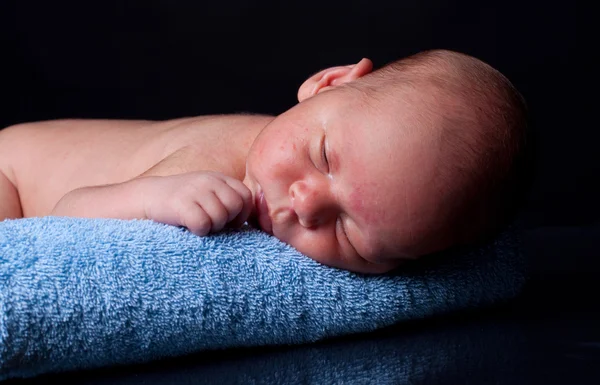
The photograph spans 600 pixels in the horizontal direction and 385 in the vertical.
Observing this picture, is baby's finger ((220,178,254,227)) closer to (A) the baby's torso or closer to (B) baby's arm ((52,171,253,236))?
(B) baby's arm ((52,171,253,236))

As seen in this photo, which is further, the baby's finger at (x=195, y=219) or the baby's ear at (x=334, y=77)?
the baby's ear at (x=334, y=77)

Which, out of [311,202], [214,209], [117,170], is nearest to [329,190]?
[311,202]

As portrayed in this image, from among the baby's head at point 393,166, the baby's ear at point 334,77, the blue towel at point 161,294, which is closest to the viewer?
the blue towel at point 161,294

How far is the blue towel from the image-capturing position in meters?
1.34

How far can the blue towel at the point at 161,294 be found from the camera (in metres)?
1.34

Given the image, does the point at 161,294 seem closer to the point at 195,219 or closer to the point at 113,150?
the point at 195,219

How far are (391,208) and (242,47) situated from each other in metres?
1.47

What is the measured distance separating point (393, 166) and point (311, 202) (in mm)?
134

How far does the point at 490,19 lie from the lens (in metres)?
2.79

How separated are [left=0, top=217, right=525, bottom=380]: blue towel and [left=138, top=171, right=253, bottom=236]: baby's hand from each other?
0.03 m

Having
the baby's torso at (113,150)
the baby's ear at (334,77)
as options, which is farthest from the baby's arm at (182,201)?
the baby's ear at (334,77)

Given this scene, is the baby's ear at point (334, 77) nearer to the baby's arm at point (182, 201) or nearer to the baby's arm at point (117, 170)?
the baby's arm at point (117, 170)

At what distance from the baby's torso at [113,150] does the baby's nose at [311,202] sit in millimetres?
253

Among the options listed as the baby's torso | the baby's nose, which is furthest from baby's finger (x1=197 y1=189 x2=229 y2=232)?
the baby's torso
